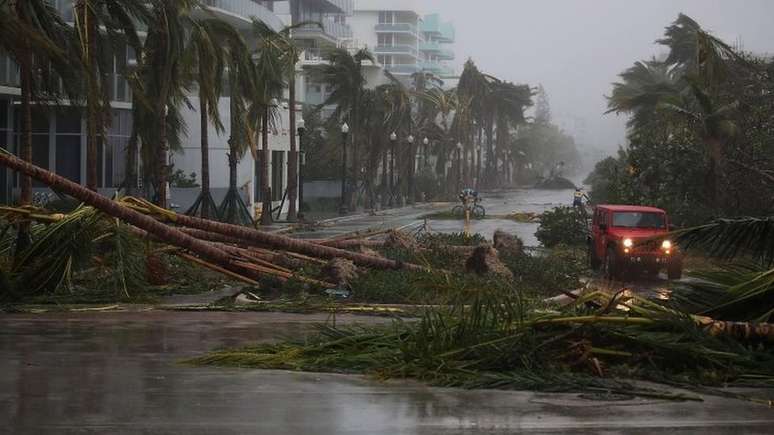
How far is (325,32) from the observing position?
92875 mm

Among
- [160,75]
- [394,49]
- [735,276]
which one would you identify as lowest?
[735,276]

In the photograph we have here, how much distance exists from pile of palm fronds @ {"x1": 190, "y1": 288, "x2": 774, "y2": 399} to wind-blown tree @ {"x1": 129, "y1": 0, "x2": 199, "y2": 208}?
62.9 feet

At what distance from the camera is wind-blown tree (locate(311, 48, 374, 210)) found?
6740 cm

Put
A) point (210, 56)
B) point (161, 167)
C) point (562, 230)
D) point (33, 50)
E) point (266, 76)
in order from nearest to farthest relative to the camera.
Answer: point (33, 50) → point (210, 56) → point (161, 167) → point (562, 230) → point (266, 76)

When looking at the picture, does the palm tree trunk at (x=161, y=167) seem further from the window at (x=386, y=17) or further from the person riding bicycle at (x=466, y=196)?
the window at (x=386, y=17)

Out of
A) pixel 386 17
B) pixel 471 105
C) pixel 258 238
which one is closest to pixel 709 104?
pixel 258 238

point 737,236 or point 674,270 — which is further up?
point 737,236

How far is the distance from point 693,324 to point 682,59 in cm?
6012

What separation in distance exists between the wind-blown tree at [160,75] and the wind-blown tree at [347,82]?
1085 inches

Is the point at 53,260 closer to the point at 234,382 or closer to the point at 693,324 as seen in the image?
the point at 234,382

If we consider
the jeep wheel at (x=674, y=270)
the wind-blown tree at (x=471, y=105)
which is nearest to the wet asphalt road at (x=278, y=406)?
the jeep wheel at (x=674, y=270)

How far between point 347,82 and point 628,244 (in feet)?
146

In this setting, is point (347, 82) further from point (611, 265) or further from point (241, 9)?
point (611, 265)

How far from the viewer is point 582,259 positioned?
30.8 m
